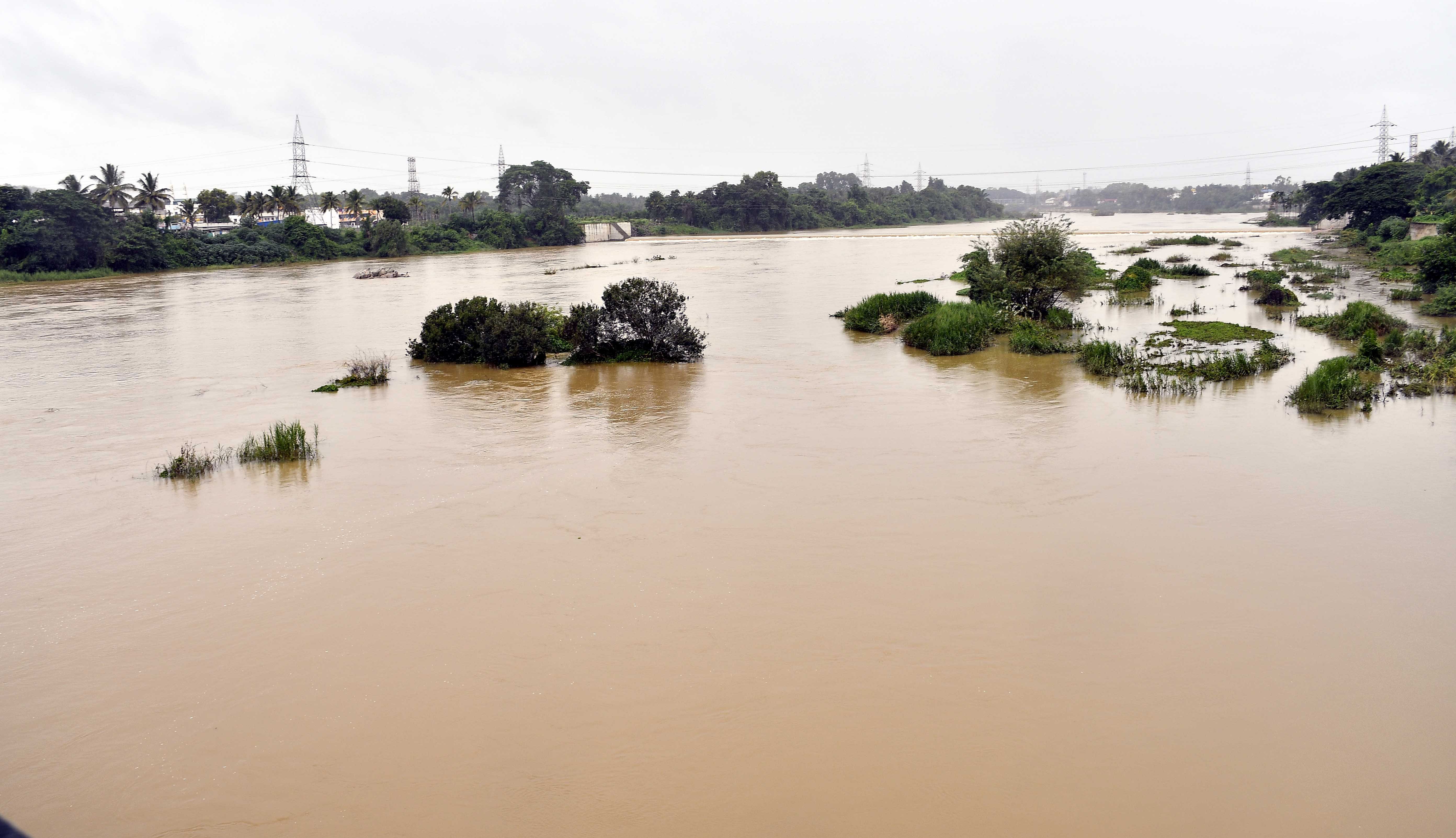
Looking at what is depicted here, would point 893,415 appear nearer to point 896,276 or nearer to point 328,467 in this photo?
point 328,467

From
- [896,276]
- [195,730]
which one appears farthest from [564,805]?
[896,276]

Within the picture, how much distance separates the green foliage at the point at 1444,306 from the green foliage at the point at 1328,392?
35.1 ft

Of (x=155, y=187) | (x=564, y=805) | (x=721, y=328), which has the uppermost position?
(x=155, y=187)

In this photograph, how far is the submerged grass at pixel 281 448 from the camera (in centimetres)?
1102

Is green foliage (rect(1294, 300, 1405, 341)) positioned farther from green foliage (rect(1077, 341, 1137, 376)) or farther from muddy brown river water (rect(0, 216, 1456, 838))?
muddy brown river water (rect(0, 216, 1456, 838))

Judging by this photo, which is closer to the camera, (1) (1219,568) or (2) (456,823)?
(2) (456,823)

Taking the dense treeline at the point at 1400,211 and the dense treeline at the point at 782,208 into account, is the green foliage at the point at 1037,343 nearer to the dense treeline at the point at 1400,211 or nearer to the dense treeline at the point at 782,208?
the dense treeline at the point at 1400,211

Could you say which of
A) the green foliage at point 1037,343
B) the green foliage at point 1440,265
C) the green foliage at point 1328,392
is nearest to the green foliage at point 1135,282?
the green foliage at point 1440,265

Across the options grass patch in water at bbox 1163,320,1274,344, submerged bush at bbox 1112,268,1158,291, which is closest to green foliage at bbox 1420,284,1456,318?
grass patch in water at bbox 1163,320,1274,344

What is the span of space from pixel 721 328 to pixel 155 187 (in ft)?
187

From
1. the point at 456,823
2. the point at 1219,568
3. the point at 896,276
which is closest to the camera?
the point at 456,823

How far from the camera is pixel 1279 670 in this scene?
5695 millimetres

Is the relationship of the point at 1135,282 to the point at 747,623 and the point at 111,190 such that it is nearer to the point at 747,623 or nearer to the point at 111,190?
the point at 747,623

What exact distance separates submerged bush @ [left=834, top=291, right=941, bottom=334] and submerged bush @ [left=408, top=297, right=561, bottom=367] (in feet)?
24.9
